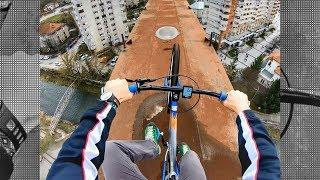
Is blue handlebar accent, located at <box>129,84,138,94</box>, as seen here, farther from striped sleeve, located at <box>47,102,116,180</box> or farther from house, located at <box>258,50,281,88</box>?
house, located at <box>258,50,281,88</box>

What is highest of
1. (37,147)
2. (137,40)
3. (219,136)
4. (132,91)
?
(132,91)

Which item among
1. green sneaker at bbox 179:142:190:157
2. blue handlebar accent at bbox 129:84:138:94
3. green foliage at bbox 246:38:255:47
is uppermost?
blue handlebar accent at bbox 129:84:138:94

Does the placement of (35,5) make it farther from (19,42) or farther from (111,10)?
(111,10)

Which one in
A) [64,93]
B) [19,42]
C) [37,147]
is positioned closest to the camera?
[37,147]

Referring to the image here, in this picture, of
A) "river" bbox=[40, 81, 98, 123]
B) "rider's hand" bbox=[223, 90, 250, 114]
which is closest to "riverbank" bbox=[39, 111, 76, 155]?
"river" bbox=[40, 81, 98, 123]

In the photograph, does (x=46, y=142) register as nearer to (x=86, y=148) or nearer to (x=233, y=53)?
(x=86, y=148)

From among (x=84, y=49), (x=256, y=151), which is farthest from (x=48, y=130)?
(x=256, y=151)

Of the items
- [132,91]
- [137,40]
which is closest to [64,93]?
[137,40]
